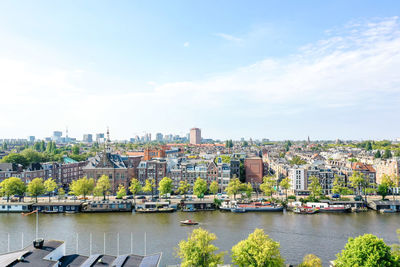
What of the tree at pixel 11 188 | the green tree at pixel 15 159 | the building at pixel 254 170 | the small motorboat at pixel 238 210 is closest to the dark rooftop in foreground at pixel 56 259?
the small motorboat at pixel 238 210

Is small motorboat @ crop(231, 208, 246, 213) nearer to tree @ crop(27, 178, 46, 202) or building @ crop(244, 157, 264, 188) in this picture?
building @ crop(244, 157, 264, 188)

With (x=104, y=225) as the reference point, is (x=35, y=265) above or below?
above

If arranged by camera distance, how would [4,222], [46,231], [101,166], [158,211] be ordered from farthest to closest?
1. [101,166]
2. [158,211]
3. [4,222]
4. [46,231]

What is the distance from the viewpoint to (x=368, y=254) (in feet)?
85.2

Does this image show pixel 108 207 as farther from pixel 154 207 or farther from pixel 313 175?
pixel 313 175

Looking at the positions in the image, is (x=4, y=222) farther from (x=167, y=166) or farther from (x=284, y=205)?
(x=284, y=205)

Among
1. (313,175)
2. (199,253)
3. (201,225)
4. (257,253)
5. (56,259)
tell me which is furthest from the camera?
(313,175)

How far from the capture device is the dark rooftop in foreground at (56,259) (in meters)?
26.3

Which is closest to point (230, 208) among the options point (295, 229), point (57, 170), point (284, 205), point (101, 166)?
point (284, 205)

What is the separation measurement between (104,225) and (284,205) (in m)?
37.8

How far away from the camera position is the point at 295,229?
164ft

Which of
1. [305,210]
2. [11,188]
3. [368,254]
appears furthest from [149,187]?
[368,254]

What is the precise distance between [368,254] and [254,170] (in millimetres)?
64936

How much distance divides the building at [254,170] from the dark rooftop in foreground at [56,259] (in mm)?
62919
